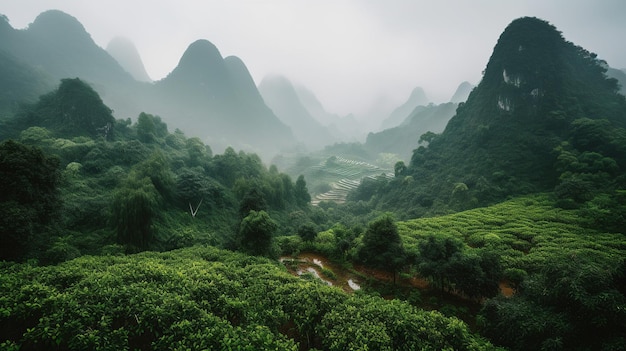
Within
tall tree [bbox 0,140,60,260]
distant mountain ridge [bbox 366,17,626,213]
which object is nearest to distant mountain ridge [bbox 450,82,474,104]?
distant mountain ridge [bbox 366,17,626,213]

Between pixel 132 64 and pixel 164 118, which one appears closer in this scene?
pixel 164 118

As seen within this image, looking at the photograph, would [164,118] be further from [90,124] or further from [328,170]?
[90,124]

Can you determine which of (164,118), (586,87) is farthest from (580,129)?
(164,118)

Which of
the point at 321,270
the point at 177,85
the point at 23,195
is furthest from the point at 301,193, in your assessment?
the point at 177,85

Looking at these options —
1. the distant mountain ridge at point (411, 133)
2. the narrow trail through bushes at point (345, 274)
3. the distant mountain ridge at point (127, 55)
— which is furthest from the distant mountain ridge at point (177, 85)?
the narrow trail through bushes at point (345, 274)

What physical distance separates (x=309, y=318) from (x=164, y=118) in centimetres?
11250

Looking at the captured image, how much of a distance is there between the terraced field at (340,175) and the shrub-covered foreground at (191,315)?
168ft

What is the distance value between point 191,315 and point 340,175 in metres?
73.1

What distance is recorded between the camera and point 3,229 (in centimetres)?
1016

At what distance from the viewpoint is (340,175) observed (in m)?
78.3

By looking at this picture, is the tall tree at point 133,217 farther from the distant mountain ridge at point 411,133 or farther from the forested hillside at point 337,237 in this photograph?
the distant mountain ridge at point 411,133

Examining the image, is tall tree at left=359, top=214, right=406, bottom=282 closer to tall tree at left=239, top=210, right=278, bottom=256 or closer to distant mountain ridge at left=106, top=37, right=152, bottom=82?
tall tree at left=239, top=210, right=278, bottom=256

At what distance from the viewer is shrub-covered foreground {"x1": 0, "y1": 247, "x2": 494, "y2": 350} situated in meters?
5.31

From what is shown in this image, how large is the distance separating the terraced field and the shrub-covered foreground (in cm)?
5132
